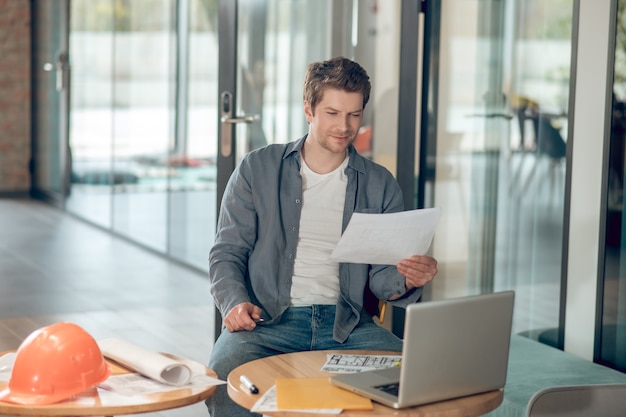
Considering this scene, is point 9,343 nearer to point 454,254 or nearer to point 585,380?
point 454,254

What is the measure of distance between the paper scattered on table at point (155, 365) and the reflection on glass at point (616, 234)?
1.79 metres

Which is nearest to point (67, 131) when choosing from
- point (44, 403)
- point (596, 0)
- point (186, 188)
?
point (186, 188)

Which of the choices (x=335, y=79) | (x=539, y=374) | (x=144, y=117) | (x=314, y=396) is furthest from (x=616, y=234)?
(x=144, y=117)

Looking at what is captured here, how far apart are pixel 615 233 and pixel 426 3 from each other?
42.0 inches

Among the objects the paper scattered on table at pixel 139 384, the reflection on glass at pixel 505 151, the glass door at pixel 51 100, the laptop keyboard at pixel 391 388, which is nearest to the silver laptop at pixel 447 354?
the laptop keyboard at pixel 391 388

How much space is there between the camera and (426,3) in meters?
3.71

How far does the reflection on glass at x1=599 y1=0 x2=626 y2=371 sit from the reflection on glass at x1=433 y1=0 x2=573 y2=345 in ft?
0.69

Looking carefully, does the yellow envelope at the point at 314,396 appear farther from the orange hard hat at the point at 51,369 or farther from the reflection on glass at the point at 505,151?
the reflection on glass at the point at 505,151

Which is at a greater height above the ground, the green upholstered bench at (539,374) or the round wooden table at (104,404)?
the round wooden table at (104,404)

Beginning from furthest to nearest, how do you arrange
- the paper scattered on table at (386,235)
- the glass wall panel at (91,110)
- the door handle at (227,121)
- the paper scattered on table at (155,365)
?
the glass wall panel at (91,110) → the door handle at (227,121) → the paper scattered on table at (386,235) → the paper scattered on table at (155,365)

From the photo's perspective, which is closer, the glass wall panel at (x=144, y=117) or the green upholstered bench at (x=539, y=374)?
the green upholstered bench at (x=539, y=374)

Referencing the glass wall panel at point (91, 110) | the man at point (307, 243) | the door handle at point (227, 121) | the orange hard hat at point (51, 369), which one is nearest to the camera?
the orange hard hat at point (51, 369)

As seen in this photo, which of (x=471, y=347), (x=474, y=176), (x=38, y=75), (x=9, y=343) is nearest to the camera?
(x=471, y=347)

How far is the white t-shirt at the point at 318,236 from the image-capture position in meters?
2.70
